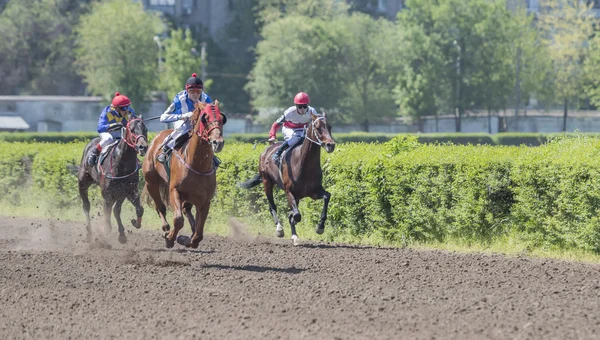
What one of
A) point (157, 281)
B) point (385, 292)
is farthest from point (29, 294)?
point (385, 292)

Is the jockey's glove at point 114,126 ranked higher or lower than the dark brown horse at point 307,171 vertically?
higher

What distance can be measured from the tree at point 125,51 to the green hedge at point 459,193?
43.4 meters

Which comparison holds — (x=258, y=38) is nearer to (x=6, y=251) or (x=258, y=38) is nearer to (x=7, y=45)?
(x=7, y=45)

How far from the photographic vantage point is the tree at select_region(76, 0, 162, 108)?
195 feet

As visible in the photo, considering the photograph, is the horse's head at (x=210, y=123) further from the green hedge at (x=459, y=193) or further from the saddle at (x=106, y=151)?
the green hedge at (x=459, y=193)

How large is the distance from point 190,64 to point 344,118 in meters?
11.2

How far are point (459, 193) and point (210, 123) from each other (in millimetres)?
4183

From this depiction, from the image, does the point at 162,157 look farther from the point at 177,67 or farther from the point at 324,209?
the point at 177,67

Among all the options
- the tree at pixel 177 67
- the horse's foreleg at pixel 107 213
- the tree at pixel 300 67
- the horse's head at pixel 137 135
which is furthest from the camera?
the tree at pixel 300 67

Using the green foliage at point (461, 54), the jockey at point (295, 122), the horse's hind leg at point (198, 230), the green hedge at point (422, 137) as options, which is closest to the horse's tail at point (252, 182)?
the jockey at point (295, 122)

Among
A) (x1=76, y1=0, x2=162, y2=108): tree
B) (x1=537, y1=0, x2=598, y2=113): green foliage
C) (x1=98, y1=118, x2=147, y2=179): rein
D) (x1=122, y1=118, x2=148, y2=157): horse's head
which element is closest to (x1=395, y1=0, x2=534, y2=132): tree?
(x1=537, y1=0, x2=598, y2=113): green foliage

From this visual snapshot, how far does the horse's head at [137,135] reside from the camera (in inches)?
526

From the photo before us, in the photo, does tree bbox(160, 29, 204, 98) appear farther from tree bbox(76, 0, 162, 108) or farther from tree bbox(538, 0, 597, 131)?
tree bbox(538, 0, 597, 131)

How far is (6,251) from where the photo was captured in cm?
1428
